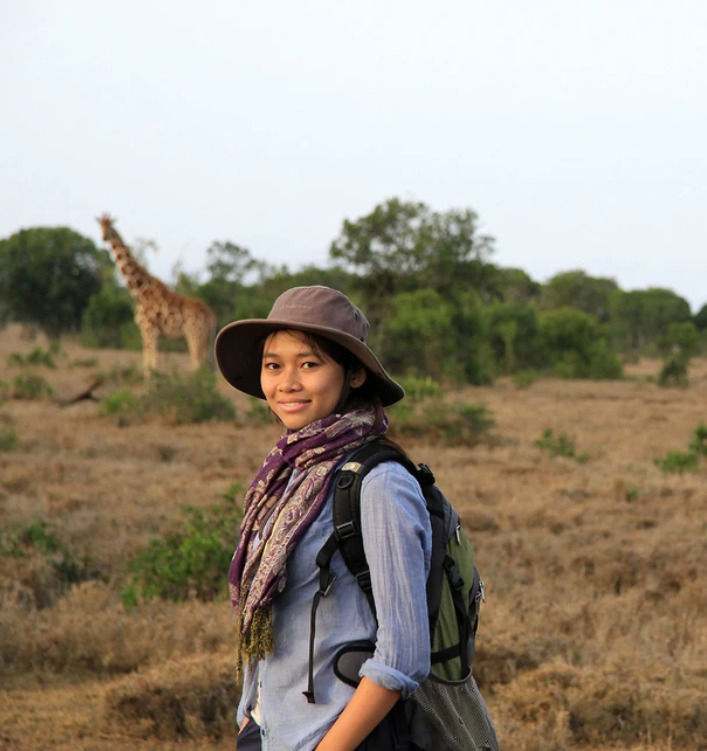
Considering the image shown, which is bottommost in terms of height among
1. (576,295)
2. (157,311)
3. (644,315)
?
(157,311)

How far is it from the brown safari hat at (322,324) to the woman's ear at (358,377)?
1cm

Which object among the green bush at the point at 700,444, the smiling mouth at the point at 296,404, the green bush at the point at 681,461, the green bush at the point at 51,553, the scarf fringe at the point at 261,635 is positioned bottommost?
the green bush at the point at 51,553

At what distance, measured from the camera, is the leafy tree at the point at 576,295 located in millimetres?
54250

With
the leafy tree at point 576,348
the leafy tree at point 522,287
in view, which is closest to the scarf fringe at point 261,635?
the leafy tree at point 576,348

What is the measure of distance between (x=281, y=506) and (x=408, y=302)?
22.7 meters

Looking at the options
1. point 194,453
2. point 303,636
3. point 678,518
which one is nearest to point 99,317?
point 194,453

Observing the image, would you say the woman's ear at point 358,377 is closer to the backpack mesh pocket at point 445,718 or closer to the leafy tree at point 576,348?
the backpack mesh pocket at point 445,718

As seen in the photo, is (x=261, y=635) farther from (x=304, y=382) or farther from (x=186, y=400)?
(x=186, y=400)

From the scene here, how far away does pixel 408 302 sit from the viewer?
24.6 m

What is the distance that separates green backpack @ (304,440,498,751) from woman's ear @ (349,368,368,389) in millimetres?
188

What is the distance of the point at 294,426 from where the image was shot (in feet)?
6.80

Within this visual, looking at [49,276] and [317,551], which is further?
[49,276]

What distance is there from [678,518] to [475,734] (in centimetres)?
653

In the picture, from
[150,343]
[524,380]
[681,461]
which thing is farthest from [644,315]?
[681,461]
